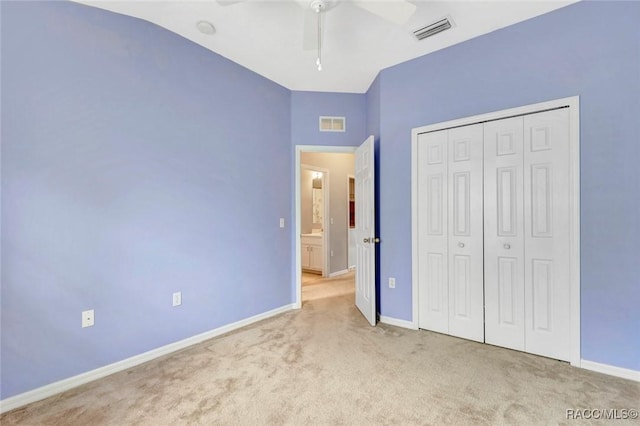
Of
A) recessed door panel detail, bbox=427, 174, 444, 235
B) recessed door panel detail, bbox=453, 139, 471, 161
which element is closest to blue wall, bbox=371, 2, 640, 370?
recessed door panel detail, bbox=453, 139, 471, 161

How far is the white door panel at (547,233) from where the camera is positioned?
2.18 metres

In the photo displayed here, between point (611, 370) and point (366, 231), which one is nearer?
point (611, 370)

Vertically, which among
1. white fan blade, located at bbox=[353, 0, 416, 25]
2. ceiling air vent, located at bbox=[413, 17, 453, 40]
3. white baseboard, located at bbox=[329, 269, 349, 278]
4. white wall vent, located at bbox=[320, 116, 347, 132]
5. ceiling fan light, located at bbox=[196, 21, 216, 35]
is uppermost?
ceiling fan light, located at bbox=[196, 21, 216, 35]

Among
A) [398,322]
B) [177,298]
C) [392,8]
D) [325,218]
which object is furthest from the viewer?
[325,218]

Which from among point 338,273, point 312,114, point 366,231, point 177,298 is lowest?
point 338,273

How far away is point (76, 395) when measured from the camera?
180 cm

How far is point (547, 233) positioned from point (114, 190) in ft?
10.9

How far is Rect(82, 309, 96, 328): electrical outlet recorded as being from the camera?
6.42 feet

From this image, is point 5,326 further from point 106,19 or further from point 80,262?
point 106,19

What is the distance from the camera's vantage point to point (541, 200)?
227 centimetres

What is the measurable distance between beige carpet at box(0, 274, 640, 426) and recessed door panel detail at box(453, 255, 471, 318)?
0.91 ft

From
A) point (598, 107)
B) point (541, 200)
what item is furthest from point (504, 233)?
point (598, 107)

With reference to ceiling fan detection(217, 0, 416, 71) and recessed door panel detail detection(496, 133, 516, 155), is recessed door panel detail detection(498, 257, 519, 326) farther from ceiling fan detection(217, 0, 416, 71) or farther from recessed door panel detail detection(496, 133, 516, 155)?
ceiling fan detection(217, 0, 416, 71)

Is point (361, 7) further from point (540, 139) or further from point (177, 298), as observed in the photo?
point (177, 298)
